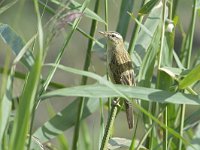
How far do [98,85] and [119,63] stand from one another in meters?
0.89

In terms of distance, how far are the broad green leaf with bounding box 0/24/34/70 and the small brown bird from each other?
1.68ft

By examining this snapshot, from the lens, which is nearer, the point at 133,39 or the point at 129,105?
the point at 133,39

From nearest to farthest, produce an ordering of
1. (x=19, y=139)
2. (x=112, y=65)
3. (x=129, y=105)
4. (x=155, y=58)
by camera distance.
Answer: (x=19, y=139) → (x=155, y=58) → (x=129, y=105) → (x=112, y=65)

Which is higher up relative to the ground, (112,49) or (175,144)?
(112,49)

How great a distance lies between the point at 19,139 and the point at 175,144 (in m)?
1.06

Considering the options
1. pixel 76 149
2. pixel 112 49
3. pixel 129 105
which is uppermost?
pixel 112 49

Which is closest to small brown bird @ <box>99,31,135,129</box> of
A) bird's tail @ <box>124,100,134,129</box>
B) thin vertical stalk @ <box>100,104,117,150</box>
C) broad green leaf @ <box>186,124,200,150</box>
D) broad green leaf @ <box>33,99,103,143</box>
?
bird's tail @ <box>124,100,134,129</box>

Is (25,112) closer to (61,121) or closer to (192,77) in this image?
(192,77)

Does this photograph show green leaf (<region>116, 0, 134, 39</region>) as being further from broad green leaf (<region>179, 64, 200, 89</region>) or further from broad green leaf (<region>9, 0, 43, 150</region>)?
broad green leaf (<region>9, 0, 43, 150</region>)

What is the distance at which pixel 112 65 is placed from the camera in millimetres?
2656

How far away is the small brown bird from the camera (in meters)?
2.43

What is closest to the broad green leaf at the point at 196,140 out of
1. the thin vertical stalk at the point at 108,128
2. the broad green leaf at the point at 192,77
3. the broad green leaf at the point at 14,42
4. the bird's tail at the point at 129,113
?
the broad green leaf at the point at 192,77

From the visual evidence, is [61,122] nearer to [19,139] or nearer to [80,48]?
[19,139]

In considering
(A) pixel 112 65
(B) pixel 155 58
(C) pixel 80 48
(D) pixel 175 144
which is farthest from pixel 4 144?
(C) pixel 80 48
